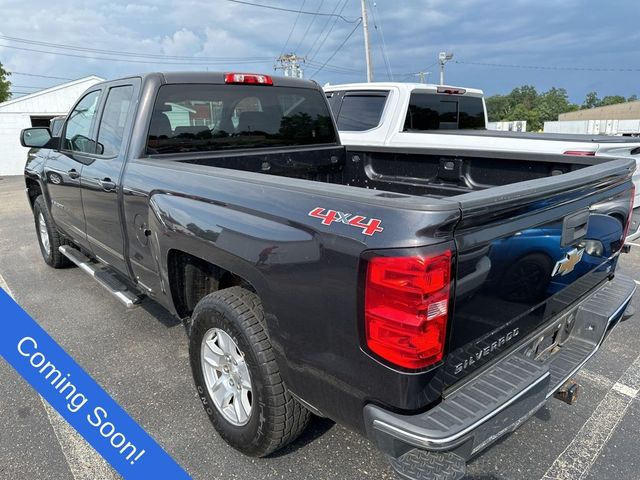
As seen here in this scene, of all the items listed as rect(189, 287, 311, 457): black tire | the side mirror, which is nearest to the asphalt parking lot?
rect(189, 287, 311, 457): black tire

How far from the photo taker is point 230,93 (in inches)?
136

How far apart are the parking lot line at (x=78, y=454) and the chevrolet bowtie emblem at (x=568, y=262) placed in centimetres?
233

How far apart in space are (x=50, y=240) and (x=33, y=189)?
77 cm

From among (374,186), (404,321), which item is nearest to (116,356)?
(374,186)

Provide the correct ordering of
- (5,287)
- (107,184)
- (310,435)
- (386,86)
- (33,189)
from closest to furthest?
(310,435) < (107,184) < (5,287) < (33,189) < (386,86)

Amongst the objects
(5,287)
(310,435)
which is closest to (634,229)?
(310,435)

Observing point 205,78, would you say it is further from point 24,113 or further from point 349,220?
point 24,113

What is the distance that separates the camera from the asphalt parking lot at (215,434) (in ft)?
7.79

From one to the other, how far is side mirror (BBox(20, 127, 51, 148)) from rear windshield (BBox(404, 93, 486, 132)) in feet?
14.9

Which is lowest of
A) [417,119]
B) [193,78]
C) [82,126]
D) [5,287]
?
[5,287]

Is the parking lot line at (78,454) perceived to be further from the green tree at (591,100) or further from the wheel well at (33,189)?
the green tree at (591,100)

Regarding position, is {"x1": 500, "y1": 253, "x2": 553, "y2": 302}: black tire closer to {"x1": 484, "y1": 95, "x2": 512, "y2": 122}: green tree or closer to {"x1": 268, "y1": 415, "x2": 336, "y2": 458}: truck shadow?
{"x1": 268, "y1": 415, "x2": 336, "y2": 458}: truck shadow

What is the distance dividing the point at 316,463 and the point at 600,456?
4.82 ft

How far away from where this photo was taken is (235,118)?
3508 millimetres
